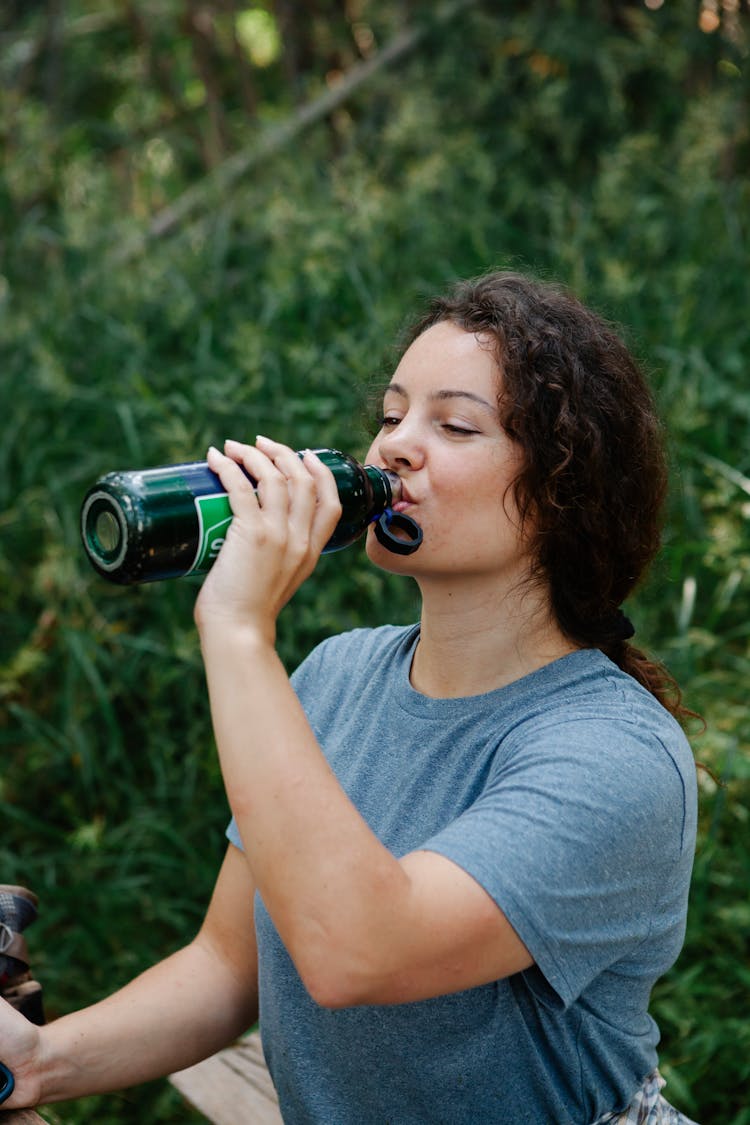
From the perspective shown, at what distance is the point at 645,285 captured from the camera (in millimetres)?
3982

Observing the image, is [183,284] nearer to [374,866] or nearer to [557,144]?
[557,144]

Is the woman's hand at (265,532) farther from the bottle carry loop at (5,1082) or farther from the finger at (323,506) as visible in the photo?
the bottle carry loop at (5,1082)

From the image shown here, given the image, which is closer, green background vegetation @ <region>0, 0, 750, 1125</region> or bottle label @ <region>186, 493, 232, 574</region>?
bottle label @ <region>186, 493, 232, 574</region>

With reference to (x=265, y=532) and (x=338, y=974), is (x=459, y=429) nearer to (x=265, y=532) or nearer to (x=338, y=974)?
(x=265, y=532)

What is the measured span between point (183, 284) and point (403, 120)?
1144mm

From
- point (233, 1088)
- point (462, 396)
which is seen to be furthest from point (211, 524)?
point (233, 1088)

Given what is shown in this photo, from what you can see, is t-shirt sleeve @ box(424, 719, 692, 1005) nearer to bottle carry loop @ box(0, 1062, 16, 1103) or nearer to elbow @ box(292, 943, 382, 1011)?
elbow @ box(292, 943, 382, 1011)

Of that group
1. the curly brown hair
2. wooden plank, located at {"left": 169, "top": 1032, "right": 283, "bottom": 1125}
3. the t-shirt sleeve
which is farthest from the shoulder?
wooden plank, located at {"left": 169, "top": 1032, "right": 283, "bottom": 1125}

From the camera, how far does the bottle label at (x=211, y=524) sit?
133 centimetres

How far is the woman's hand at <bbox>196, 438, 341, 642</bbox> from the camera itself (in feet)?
4.20

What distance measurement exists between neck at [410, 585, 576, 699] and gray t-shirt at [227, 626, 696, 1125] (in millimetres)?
35

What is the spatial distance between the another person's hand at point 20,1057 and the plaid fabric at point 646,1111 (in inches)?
29.3

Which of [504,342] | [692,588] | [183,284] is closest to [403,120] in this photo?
[183,284]

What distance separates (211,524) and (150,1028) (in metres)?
0.83
